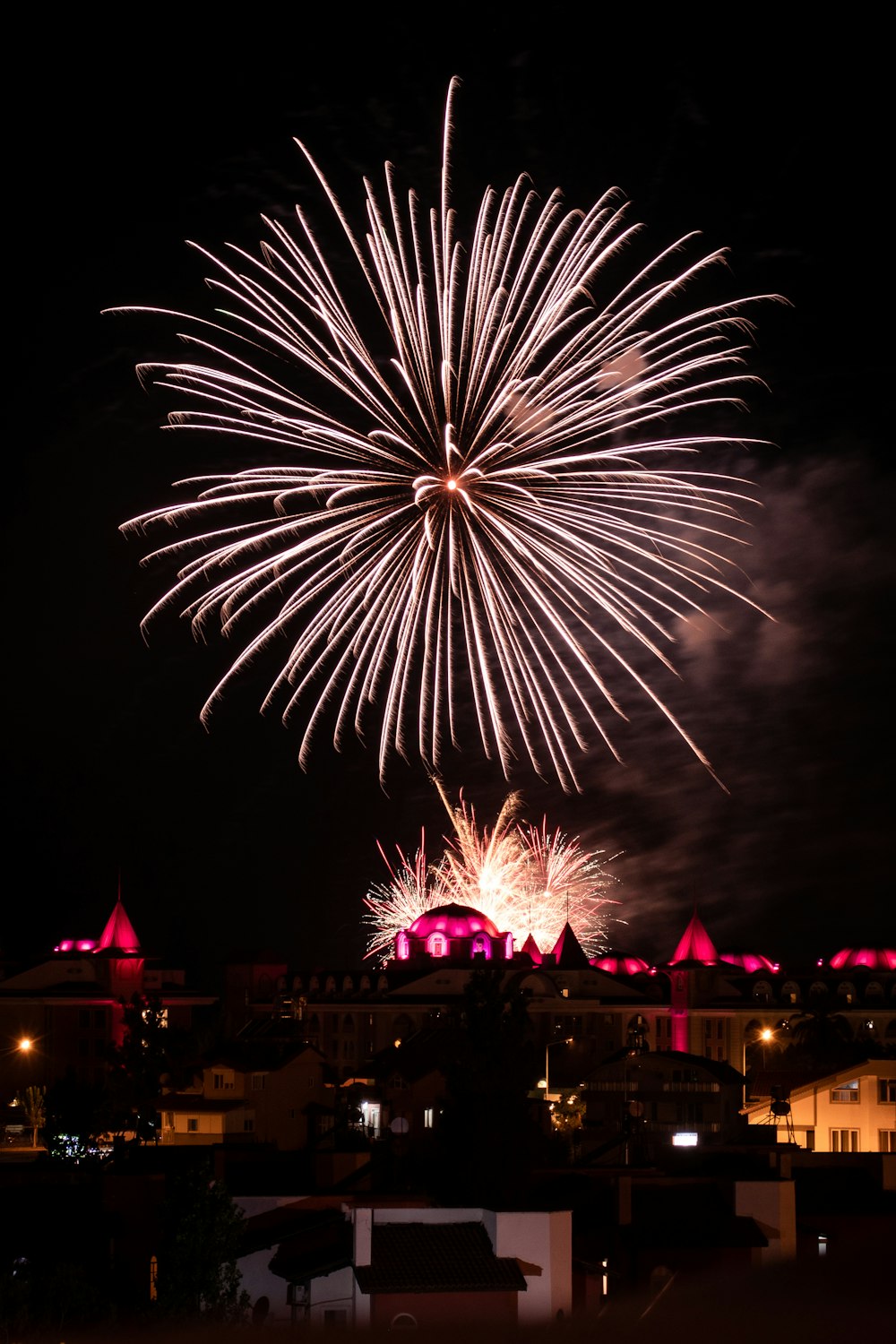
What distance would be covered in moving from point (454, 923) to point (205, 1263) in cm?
8683

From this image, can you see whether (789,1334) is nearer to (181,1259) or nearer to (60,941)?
(181,1259)

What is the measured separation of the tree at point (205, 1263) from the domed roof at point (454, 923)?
83622 mm

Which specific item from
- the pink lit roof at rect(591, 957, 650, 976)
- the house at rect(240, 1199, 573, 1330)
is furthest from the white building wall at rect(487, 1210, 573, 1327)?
the pink lit roof at rect(591, 957, 650, 976)

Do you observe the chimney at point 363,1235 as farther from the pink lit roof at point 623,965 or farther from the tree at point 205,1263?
the pink lit roof at point 623,965

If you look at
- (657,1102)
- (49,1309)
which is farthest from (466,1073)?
(657,1102)

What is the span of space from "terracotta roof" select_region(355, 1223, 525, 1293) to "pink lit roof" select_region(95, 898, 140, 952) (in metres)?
89.4

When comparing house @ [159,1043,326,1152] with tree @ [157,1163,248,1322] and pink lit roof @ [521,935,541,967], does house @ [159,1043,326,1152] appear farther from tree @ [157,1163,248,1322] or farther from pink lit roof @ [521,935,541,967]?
pink lit roof @ [521,935,541,967]

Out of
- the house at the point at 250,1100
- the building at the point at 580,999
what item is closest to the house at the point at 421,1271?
the house at the point at 250,1100

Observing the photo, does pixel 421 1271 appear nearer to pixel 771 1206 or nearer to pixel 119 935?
pixel 771 1206

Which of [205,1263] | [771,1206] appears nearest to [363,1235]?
[205,1263]

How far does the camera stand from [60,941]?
131250 millimetres

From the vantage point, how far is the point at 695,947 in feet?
388

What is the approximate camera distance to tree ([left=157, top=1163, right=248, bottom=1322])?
32.2 metres

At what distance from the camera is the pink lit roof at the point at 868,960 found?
127 metres
